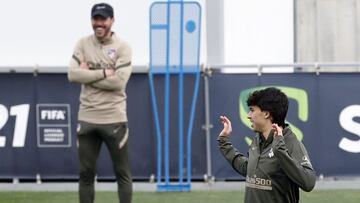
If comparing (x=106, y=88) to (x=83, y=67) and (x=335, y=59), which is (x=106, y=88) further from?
(x=335, y=59)

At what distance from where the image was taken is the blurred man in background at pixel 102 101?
7781 mm

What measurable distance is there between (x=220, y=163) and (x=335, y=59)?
2.54 metres

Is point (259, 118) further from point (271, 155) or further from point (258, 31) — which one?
point (258, 31)

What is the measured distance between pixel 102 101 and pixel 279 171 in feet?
10.3

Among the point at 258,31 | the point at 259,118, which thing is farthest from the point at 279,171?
the point at 258,31

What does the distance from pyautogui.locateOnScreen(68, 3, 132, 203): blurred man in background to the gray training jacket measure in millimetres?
2762

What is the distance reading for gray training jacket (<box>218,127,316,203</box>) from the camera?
4.81 metres

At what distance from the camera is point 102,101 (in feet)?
25.9

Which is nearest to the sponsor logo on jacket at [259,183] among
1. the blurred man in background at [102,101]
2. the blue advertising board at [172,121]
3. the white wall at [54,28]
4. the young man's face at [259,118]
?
the young man's face at [259,118]

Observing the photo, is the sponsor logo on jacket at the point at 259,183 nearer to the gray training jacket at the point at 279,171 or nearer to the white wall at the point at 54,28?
the gray training jacket at the point at 279,171

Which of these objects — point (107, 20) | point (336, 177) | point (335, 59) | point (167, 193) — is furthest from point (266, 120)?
point (335, 59)

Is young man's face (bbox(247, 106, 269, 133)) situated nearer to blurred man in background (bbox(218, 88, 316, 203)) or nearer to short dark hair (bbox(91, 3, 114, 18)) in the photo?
blurred man in background (bbox(218, 88, 316, 203))

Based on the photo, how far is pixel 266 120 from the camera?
502 cm

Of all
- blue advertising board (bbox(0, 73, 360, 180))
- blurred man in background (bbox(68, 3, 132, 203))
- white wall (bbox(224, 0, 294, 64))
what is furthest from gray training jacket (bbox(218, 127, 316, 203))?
white wall (bbox(224, 0, 294, 64))
